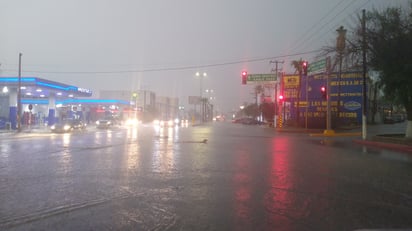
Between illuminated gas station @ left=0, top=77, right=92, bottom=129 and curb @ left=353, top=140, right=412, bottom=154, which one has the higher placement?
illuminated gas station @ left=0, top=77, right=92, bottom=129

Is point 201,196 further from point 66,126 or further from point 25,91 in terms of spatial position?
point 25,91

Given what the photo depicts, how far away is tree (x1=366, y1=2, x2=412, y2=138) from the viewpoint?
1912 cm

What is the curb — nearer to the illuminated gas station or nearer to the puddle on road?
the puddle on road

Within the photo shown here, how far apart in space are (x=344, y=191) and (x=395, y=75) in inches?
578

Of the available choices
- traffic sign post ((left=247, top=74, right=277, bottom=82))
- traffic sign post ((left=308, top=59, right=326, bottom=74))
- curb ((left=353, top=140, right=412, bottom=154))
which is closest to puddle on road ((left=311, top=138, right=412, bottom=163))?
curb ((left=353, top=140, right=412, bottom=154))

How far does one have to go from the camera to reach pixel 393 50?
1923 centimetres

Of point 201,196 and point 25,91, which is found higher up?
point 25,91

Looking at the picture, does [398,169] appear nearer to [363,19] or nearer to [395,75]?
[395,75]

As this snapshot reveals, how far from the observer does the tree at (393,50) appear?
62.7 feet

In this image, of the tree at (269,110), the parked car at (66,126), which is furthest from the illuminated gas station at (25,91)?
the tree at (269,110)

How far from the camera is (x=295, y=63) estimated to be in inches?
2308

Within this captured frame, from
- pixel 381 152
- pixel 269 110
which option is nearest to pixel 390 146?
pixel 381 152

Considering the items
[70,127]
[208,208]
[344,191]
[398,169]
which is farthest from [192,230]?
[70,127]

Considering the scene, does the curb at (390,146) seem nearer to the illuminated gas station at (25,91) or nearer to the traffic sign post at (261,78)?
the traffic sign post at (261,78)
